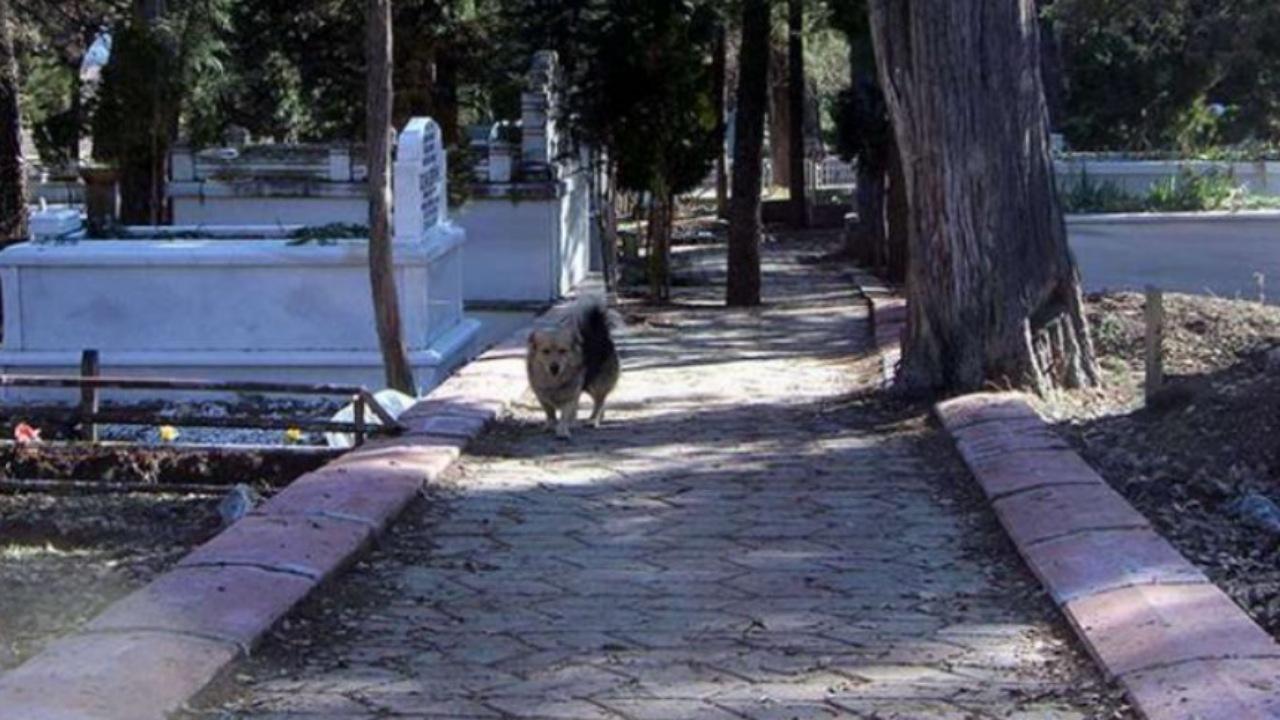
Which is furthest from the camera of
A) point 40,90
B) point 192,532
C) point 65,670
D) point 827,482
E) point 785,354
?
point 40,90

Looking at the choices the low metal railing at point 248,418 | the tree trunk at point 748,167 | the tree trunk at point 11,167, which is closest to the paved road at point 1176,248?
the tree trunk at point 748,167

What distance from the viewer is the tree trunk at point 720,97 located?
2881 cm

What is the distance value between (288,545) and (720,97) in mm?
28408

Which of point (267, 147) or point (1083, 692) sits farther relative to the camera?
point (267, 147)

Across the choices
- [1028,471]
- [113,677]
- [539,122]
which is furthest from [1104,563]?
[539,122]

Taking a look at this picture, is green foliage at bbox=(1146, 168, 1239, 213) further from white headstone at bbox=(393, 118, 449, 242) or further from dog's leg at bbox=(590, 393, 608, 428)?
dog's leg at bbox=(590, 393, 608, 428)

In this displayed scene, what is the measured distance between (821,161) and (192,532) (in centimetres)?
5163

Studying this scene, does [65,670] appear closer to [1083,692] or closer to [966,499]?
[1083,692]

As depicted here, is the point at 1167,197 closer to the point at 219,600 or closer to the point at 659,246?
the point at 659,246

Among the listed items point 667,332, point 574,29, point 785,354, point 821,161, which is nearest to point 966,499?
point 785,354

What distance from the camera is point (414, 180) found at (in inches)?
741

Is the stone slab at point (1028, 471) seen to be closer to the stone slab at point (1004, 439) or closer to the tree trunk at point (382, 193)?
the stone slab at point (1004, 439)

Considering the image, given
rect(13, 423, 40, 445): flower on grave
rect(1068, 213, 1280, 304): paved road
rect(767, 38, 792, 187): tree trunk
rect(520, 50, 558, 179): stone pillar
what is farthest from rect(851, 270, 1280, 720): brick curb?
rect(767, 38, 792, 187): tree trunk

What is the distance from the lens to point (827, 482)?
32.1 ft
